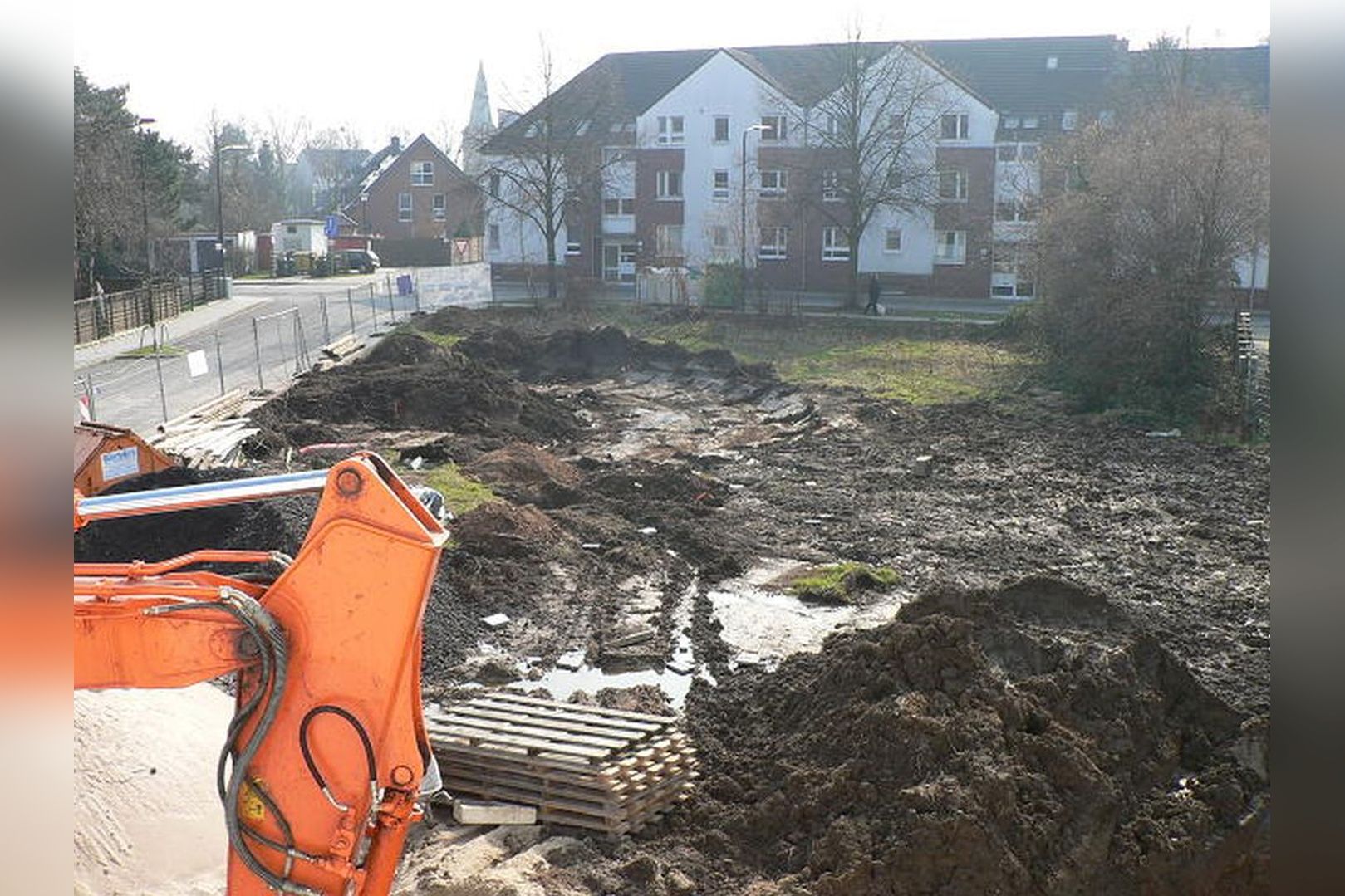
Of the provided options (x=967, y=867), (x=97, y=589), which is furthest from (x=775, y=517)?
(x=97, y=589)

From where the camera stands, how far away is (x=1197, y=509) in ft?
60.7

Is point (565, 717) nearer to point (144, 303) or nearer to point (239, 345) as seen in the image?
point (239, 345)

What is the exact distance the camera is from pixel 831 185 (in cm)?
4581

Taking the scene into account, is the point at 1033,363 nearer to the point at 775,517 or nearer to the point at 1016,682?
the point at 775,517

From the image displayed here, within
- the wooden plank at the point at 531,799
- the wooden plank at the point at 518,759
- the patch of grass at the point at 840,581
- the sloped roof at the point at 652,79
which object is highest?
the sloped roof at the point at 652,79

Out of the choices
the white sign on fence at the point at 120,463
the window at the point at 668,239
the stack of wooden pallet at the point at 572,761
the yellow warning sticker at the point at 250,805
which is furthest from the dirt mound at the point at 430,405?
the window at the point at 668,239

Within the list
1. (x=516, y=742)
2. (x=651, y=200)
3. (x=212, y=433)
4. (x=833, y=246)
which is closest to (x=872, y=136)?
(x=833, y=246)

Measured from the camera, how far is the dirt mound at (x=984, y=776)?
308 inches

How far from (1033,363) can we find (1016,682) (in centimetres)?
2329

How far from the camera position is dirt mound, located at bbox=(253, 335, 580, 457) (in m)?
24.4

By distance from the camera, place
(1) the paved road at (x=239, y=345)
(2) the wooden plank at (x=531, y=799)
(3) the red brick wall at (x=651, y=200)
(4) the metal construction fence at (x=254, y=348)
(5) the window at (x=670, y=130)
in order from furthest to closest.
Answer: (3) the red brick wall at (x=651, y=200) → (5) the window at (x=670, y=130) → (1) the paved road at (x=239, y=345) → (4) the metal construction fence at (x=254, y=348) → (2) the wooden plank at (x=531, y=799)

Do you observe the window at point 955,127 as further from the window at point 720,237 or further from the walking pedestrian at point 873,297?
the window at point 720,237

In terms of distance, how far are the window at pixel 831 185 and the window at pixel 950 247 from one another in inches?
165

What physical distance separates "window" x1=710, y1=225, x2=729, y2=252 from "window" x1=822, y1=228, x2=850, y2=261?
348 cm
